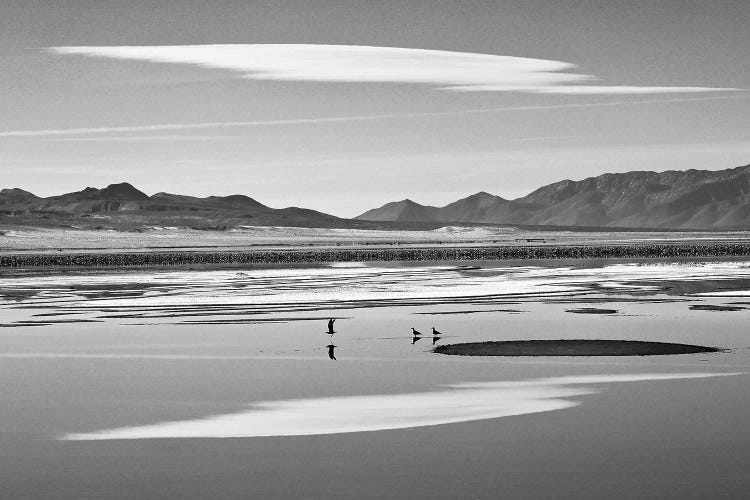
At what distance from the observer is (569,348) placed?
2634 cm

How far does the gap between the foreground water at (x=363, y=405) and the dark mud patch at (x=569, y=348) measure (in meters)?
0.90

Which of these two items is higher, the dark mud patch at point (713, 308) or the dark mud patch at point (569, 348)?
the dark mud patch at point (713, 308)

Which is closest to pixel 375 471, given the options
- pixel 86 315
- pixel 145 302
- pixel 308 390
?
pixel 308 390

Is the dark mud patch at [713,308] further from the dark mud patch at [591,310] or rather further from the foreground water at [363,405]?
the dark mud patch at [591,310]

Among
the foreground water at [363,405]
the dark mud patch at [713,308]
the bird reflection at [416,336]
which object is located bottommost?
the foreground water at [363,405]

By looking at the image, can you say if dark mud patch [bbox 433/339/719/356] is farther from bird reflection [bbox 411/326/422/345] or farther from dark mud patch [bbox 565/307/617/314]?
dark mud patch [bbox 565/307/617/314]

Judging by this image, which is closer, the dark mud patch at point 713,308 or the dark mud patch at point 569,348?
the dark mud patch at point 569,348

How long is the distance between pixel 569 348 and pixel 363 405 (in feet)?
29.0

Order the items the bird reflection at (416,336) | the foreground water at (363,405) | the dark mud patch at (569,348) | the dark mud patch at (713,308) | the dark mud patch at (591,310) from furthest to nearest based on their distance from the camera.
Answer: the dark mud patch at (713,308)
the dark mud patch at (591,310)
the bird reflection at (416,336)
the dark mud patch at (569,348)
the foreground water at (363,405)

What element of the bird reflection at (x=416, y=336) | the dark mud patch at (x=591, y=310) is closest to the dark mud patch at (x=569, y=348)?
the bird reflection at (x=416, y=336)

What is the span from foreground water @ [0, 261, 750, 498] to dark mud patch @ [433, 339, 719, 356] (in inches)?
35.4

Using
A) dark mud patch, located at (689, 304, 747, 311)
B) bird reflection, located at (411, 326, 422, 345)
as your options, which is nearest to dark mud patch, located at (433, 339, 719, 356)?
bird reflection, located at (411, 326, 422, 345)

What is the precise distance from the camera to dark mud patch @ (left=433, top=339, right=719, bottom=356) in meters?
25.4

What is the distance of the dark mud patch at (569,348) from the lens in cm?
2541
